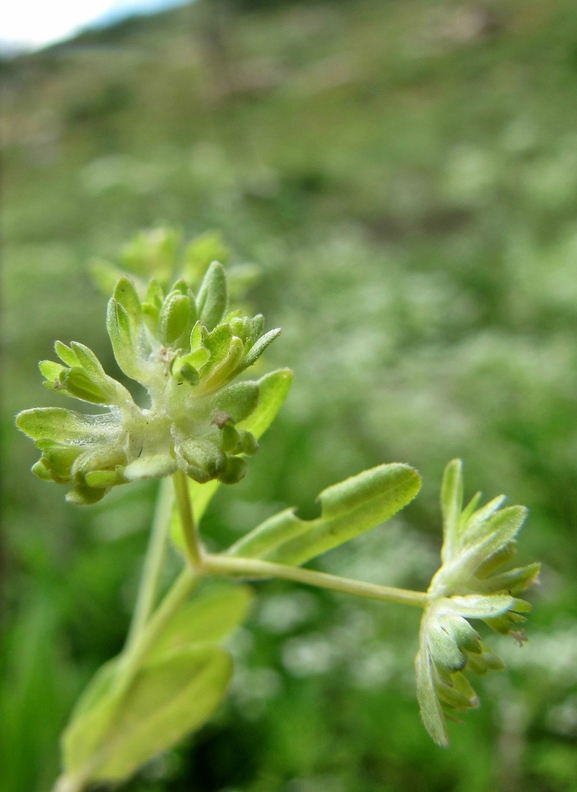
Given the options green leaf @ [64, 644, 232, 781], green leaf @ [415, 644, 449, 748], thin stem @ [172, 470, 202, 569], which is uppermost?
thin stem @ [172, 470, 202, 569]

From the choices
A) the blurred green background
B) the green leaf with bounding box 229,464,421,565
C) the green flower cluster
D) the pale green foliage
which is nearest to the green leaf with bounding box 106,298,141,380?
the green flower cluster

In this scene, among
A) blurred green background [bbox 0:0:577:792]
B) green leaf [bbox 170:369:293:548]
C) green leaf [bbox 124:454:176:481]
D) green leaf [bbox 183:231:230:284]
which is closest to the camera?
green leaf [bbox 124:454:176:481]

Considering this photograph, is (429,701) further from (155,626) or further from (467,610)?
(155,626)

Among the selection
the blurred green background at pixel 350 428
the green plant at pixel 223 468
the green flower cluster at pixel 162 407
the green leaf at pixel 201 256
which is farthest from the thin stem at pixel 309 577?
the blurred green background at pixel 350 428

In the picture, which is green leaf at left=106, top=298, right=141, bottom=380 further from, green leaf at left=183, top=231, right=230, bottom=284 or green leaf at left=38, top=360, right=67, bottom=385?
green leaf at left=183, top=231, right=230, bottom=284

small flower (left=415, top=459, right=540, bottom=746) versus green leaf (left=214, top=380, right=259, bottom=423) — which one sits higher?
green leaf (left=214, top=380, right=259, bottom=423)

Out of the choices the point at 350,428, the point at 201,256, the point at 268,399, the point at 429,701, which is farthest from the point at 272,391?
the point at 350,428
